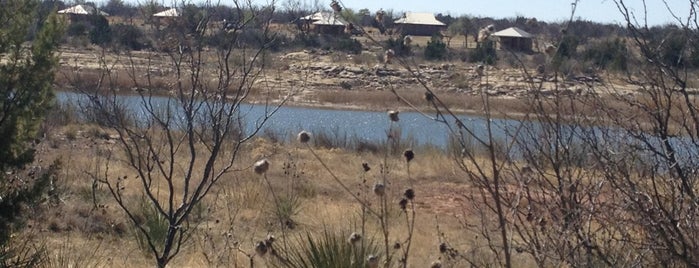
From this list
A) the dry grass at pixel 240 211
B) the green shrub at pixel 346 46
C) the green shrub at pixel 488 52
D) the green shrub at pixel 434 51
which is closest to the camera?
the green shrub at pixel 488 52

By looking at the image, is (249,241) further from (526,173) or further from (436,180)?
(436,180)

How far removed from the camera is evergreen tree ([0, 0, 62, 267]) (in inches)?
222

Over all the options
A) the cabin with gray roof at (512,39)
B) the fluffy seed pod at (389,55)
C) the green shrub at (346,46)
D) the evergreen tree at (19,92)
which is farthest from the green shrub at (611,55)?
the green shrub at (346,46)

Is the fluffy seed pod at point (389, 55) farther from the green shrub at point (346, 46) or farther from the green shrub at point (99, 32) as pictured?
the green shrub at point (346, 46)

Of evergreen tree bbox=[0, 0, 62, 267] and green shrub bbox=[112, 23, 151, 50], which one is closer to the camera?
evergreen tree bbox=[0, 0, 62, 267]

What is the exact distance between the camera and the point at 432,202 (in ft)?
44.6

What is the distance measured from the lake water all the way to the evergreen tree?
41.3ft

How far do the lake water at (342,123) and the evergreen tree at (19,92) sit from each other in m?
12.6

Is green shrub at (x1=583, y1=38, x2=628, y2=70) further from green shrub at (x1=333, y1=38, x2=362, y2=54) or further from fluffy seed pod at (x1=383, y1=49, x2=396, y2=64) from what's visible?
green shrub at (x1=333, y1=38, x2=362, y2=54)

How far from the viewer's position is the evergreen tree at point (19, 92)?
5.64 metres

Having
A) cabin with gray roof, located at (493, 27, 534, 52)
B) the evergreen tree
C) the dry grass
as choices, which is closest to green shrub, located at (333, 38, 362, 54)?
the dry grass

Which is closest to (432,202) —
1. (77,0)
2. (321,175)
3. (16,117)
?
(321,175)

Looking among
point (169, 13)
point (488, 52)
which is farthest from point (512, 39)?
point (169, 13)

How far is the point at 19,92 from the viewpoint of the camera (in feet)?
18.8
